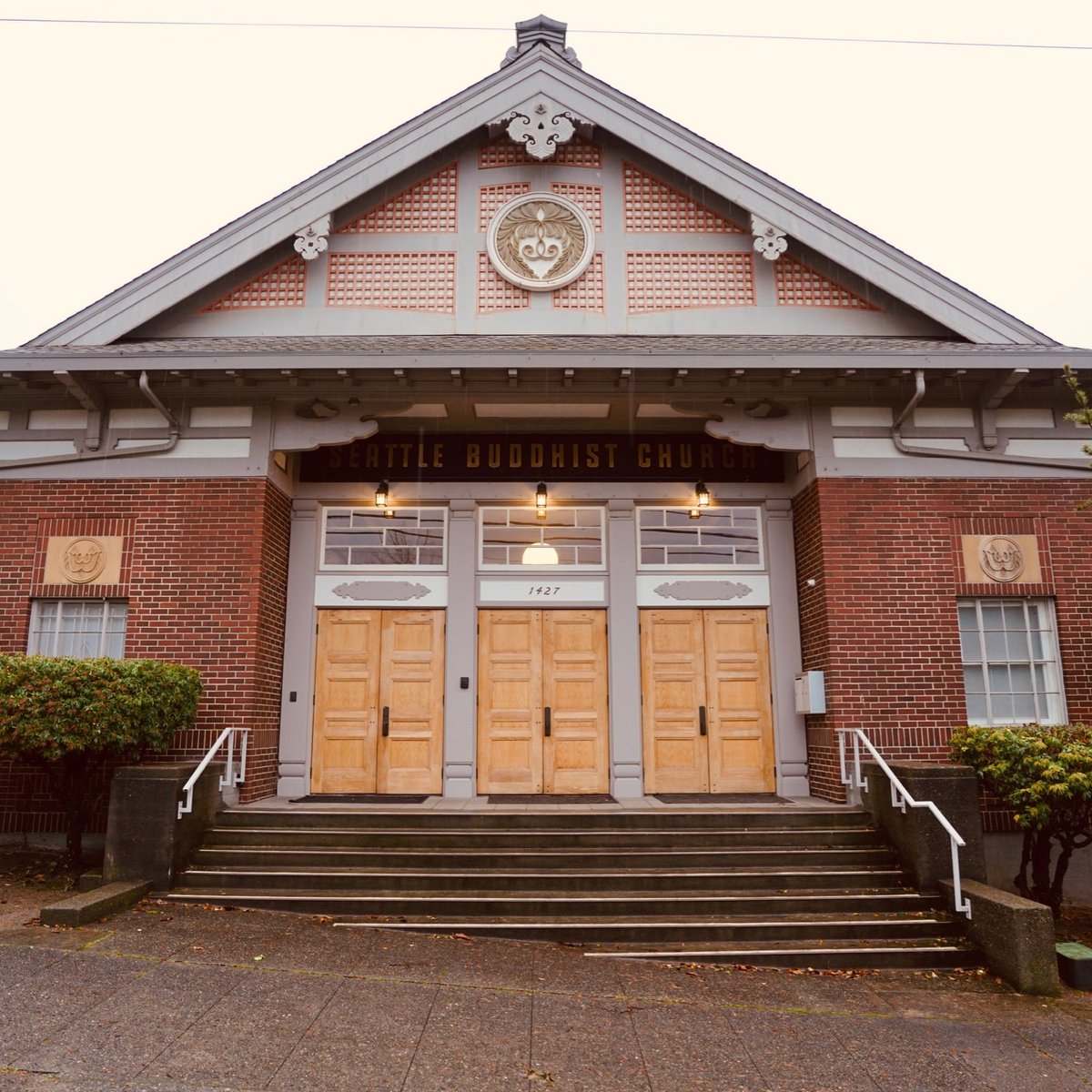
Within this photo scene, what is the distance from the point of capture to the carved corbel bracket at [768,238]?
10516 mm

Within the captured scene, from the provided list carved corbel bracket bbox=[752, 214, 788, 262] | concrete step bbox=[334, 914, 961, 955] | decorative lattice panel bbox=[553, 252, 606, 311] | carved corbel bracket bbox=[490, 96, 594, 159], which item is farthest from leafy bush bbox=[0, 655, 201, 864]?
carved corbel bracket bbox=[752, 214, 788, 262]

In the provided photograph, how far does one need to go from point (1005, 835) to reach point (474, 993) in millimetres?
6084

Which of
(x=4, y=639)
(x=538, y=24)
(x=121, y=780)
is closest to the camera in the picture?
(x=121, y=780)

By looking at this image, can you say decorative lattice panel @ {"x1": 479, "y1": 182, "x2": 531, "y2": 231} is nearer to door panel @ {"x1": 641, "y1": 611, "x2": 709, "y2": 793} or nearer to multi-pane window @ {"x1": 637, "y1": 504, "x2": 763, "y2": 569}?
multi-pane window @ {"x1": 637, "y1": 504, "x2": 763, "y2": 569}

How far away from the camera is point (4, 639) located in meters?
9.53

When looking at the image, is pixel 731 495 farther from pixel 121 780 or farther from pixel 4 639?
pixel 4 639

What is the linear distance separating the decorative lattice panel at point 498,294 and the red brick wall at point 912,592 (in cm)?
414

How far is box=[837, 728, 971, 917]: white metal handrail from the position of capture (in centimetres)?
692

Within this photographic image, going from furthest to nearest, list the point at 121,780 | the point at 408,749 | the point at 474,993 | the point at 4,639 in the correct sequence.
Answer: the point at 408,749 → the point at 4,639 → the point at 121,780 → the point at 474,993

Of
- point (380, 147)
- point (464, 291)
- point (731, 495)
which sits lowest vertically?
point (731, 495)

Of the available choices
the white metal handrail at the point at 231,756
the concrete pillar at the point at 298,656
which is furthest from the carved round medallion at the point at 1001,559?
the white metal handrail at the point at 231,756

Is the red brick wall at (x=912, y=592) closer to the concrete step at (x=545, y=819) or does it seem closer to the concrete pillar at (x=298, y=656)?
the concrete step at (x=545, y=819)

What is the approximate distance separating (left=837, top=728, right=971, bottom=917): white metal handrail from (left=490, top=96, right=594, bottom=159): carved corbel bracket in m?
7.67

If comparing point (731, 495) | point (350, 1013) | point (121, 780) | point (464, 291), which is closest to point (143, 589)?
point (121, 780)
